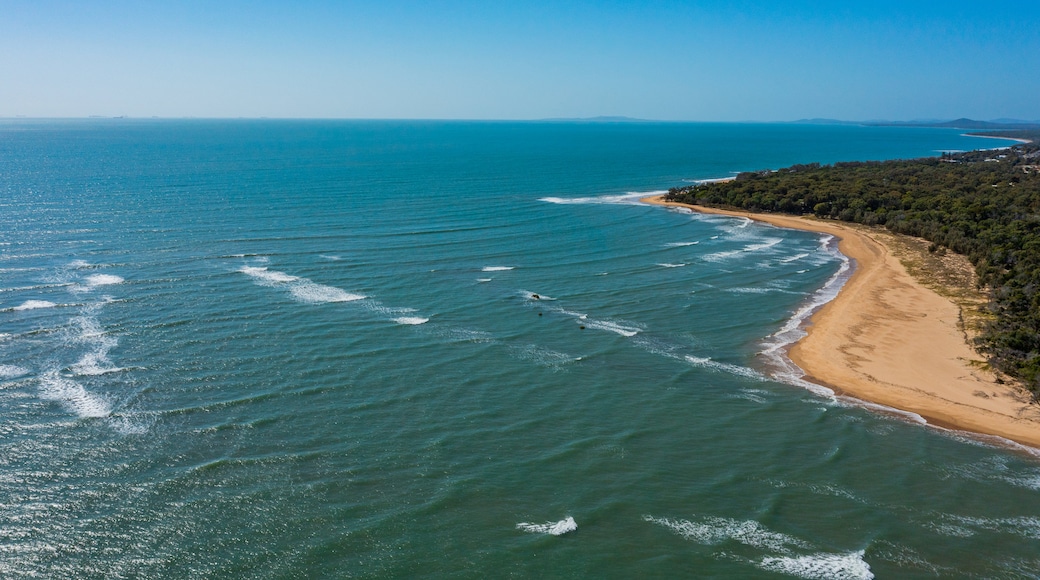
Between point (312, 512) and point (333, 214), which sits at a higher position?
point (333, 214)

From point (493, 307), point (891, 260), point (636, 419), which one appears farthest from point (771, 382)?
point (891, 260)

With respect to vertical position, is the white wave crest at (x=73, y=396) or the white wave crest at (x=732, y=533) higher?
the white wave crest at (x=73, y=396)

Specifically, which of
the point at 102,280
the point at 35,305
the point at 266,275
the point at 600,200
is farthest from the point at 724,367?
the point at 600,200

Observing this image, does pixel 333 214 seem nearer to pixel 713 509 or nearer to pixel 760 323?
pixel 760 323

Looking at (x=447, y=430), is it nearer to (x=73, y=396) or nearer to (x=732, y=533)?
(x=732, y=533)

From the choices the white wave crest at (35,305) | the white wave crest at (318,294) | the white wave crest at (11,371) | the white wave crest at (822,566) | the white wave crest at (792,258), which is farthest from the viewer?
the white wave crest at (792,258)

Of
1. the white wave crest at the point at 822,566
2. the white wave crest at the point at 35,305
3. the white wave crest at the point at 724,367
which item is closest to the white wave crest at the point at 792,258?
the white wave crest at the point at 724,367

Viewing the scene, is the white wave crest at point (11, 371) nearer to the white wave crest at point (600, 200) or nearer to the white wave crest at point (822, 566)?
the white wave crest at point (822, 566)
